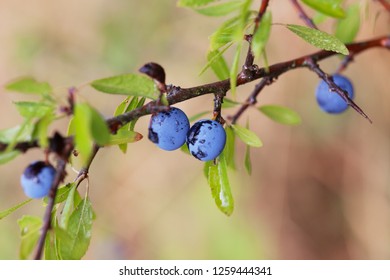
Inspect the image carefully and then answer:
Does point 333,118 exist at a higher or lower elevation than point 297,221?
higher

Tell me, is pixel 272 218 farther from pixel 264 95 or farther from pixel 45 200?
pixel 45 200

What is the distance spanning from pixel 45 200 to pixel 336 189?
319 cm

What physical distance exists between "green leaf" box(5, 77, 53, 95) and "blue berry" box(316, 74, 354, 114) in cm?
147

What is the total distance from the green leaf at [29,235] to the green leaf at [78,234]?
81 mm

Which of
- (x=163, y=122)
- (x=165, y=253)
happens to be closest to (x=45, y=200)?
(x=163, y=122)

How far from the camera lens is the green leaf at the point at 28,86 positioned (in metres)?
1.17

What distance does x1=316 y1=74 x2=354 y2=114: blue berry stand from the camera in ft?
7.73

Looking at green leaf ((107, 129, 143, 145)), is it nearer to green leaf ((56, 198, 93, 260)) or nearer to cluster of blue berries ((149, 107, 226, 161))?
→ cluster of blue berries ((149, 107, 226, 161))

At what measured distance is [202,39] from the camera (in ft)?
15.1

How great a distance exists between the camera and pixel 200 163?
15.3ft

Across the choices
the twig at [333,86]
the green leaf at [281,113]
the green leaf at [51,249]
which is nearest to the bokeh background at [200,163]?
the green leaf at [281,113]

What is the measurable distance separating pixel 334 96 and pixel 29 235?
1.53 metres

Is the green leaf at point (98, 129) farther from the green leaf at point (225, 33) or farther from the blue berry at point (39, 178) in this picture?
the green leaf at point (225, 33)

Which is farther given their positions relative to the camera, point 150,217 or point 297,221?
point 150,217
